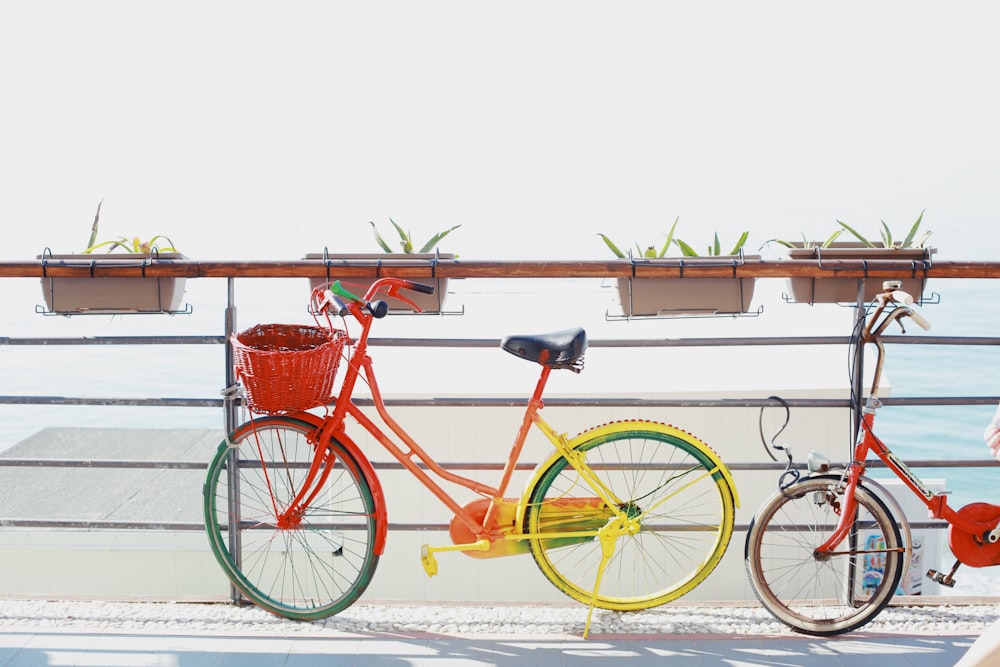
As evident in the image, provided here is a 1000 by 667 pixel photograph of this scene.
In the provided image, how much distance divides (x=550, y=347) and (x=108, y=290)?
1.16m

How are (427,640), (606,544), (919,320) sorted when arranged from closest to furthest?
(919,320), (606,544), (427,640)

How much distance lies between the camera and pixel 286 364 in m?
1.93

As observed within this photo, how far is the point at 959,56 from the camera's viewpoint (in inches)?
1494

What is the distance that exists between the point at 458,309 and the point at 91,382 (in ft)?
43.8

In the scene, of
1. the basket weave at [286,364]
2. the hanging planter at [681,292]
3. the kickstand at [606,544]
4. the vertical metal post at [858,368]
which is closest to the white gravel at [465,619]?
the kickstand at [606,544]

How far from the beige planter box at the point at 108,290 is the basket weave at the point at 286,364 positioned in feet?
1.12

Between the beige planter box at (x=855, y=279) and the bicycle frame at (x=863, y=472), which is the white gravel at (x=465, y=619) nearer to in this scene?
the bicycle frame at (x=863, y=472)

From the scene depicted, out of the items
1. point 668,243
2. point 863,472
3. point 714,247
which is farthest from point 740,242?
point 863,472

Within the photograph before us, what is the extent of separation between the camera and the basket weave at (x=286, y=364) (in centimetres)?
193

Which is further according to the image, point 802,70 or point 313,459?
point 802,70

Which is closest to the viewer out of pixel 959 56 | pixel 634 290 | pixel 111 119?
pixel 634 290

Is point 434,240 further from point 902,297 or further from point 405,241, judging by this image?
point 902,297

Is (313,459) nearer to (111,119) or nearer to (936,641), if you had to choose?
(936,641)

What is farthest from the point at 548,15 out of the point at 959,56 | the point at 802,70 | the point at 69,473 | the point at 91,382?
the point at 69,473
